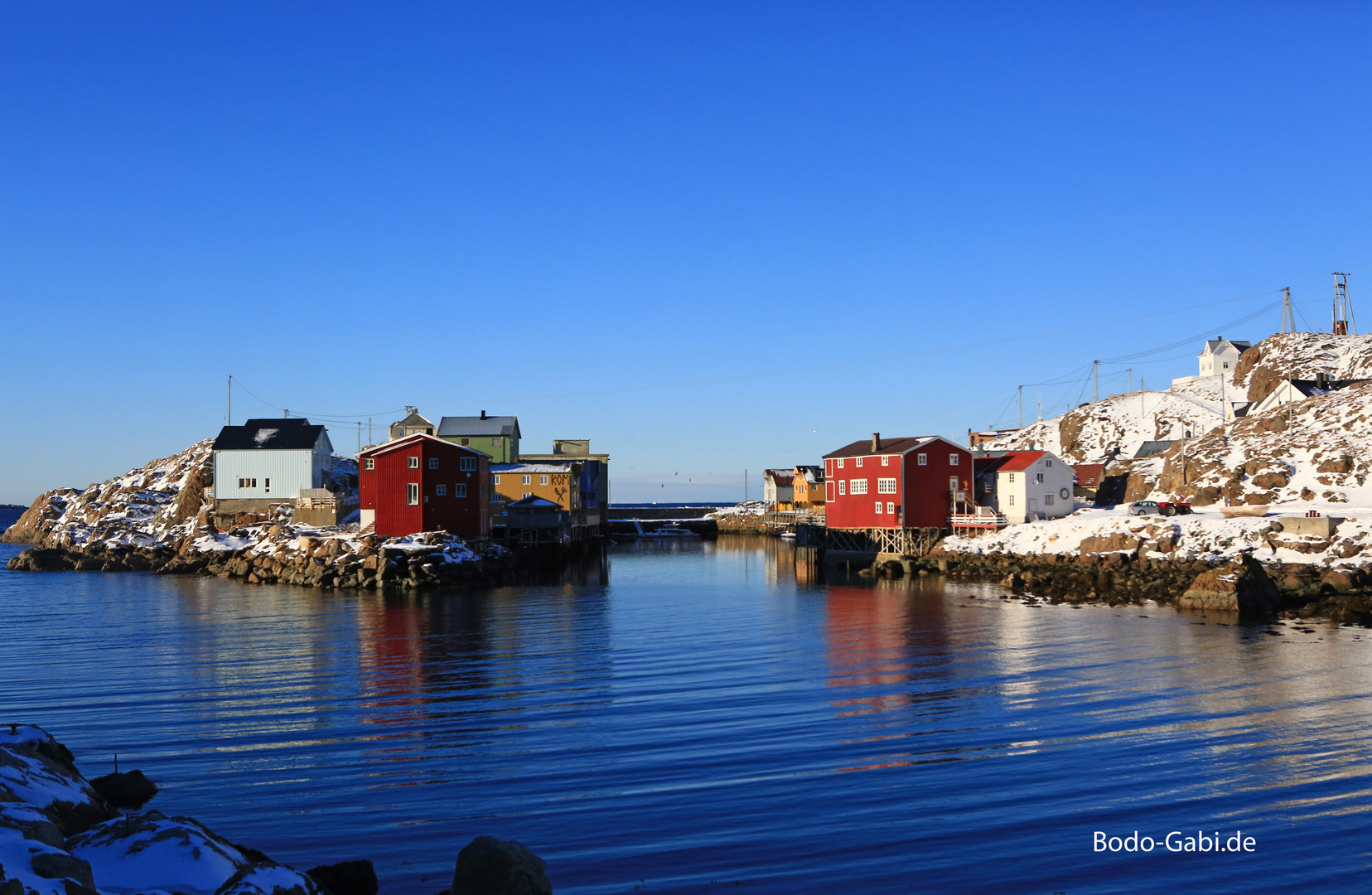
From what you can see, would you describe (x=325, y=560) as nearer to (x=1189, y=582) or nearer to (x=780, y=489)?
(x=1189, y=582)

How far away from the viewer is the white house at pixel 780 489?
12793cm

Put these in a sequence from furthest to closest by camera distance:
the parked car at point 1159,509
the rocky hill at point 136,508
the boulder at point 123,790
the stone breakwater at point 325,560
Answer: the rocky hill at point 136,508 → the parked car at point 1159,509 → the stone breakwater at point 325,560 → the boulder at point 123,790

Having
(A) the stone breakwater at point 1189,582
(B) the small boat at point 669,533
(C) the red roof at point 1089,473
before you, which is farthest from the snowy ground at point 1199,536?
(B) the small boat at point 669,533

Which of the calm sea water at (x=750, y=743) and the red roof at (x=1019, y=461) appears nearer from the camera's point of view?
the calm sea water at (x=750, y=743)

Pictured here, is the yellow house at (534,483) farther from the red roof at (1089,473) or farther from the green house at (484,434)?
the red roof at (1089,473)

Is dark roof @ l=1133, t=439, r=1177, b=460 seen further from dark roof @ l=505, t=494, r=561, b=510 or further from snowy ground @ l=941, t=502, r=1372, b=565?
dark roof @ l=505, t=494, r=561, b=510

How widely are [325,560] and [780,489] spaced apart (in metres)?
84.8

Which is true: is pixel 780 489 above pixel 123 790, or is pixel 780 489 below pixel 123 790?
above

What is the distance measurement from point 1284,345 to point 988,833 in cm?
12513

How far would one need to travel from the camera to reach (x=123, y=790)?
13.8 metres

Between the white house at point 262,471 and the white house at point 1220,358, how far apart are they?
385 feet

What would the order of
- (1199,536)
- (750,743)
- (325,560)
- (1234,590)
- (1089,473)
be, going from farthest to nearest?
1. (1089,473)
2. (325,560)
3. (1199,536)
4. (1234,590)
5. (750,743)

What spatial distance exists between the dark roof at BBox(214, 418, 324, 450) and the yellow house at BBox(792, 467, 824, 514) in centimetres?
5581

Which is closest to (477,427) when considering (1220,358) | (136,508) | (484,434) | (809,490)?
(484,434)
